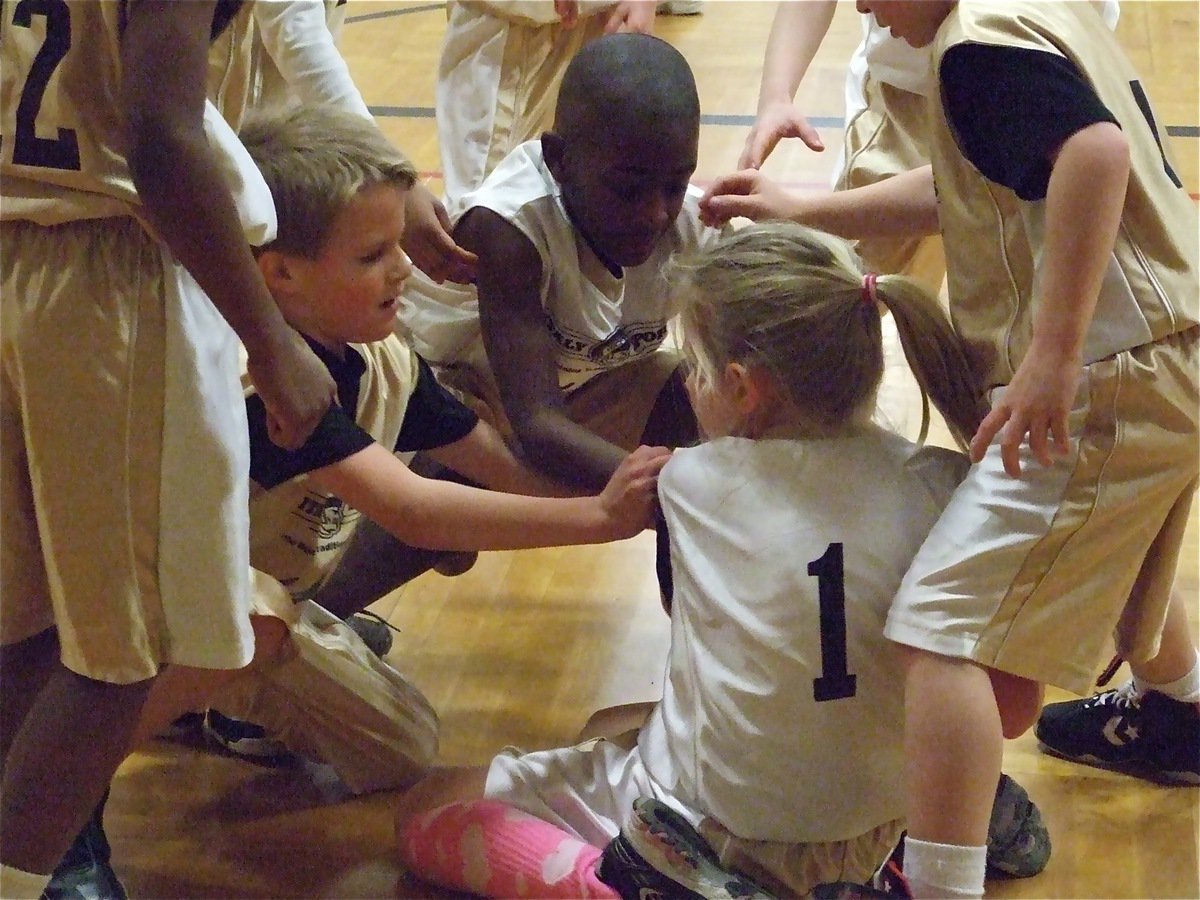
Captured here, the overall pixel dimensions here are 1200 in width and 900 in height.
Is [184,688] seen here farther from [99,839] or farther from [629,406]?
[629,406]

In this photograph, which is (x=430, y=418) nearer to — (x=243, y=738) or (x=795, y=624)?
(x=243, y=738)

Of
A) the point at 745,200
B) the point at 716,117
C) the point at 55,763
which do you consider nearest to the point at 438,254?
the point at 745,200

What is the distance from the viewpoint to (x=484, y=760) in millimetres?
1623

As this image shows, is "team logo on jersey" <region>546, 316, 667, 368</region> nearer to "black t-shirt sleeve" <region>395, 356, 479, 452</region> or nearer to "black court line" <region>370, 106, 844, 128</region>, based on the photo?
"black t-shirt sleeve" <region>395, 356, 479, 452</region>

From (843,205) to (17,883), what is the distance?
102 centimetres

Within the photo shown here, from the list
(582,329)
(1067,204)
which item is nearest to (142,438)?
(582,329)

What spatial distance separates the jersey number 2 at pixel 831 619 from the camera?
120cm

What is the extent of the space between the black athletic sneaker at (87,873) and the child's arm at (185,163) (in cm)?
57

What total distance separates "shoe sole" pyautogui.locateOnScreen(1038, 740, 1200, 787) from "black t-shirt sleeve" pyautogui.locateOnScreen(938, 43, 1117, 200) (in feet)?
2.37

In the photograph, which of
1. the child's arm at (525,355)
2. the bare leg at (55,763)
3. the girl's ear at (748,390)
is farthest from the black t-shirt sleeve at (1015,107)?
the bare leg at (55,763)

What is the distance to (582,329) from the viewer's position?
166cm

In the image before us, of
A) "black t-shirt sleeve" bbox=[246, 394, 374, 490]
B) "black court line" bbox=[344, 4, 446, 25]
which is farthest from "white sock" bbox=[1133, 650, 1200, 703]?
"black court line" bbox=[344, 4, 446, 25]

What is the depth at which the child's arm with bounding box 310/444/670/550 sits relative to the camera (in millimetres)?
1348

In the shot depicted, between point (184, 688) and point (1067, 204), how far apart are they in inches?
37.3
